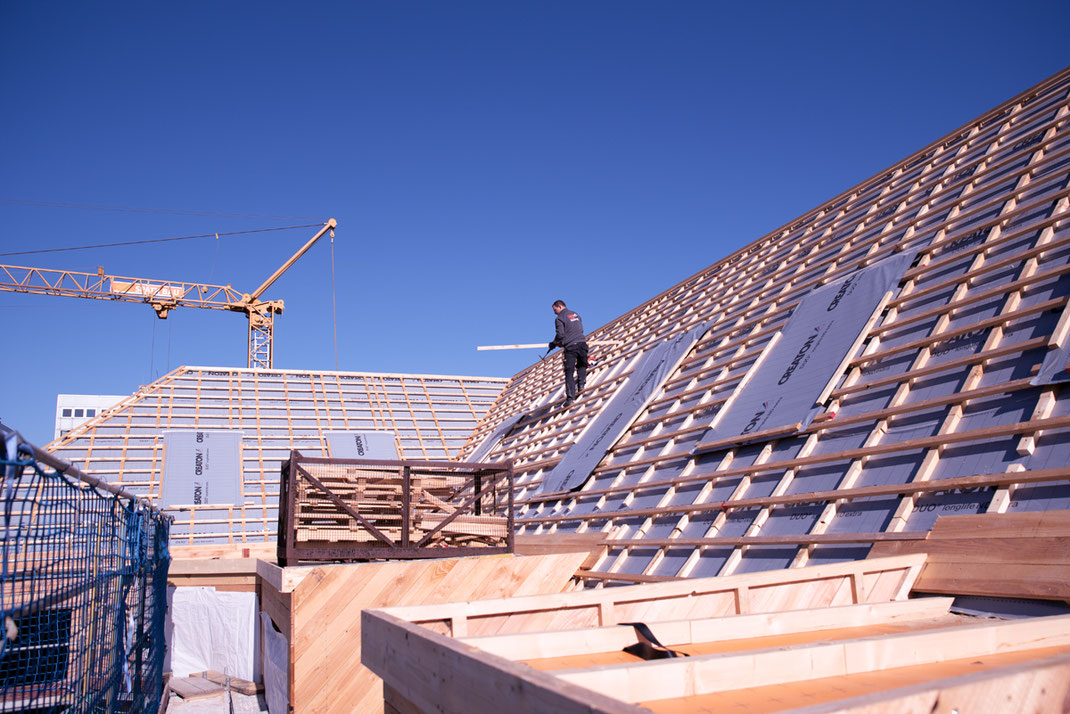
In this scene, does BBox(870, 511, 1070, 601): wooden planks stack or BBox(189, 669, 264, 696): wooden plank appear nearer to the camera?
BBox(870, 511, 1070, 601): wooden planks stack

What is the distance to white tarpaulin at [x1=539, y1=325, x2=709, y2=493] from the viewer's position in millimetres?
9016

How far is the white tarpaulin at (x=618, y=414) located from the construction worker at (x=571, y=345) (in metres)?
1.42

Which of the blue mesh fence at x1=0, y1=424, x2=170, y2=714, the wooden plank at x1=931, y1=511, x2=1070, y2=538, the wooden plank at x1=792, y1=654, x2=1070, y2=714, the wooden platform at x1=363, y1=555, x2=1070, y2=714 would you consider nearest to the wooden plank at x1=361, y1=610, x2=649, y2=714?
the wooden platform at x1=363, y1=555, x2=1070, y2=714

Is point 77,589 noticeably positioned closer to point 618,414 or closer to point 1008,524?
point 1008,524

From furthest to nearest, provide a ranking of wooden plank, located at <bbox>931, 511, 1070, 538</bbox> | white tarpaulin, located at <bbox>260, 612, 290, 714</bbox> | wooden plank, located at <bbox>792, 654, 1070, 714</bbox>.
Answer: white tarpaulin, located at <bbox>260, 612, 290, 714</bbox> → wooden plank, located at <bbox>931, 511, 1070, 538</bbox> → wooden plank, located at <bbox>792, 654, 1070, 714</bbox>

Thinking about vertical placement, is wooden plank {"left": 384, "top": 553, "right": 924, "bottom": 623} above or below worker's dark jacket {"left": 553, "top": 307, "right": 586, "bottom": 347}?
below

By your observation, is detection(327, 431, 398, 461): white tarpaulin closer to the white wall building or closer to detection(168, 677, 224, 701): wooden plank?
detection(168, 677, 224, 701): wooden plank

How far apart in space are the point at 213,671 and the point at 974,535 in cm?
1020

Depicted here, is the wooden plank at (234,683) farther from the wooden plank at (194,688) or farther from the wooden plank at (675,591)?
the wooden plank at (675,591)

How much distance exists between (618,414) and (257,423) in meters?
8.57

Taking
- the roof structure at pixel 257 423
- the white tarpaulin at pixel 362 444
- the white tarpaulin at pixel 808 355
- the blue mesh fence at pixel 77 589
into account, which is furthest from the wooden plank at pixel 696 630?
the white tarpaulin at pixel 362 444

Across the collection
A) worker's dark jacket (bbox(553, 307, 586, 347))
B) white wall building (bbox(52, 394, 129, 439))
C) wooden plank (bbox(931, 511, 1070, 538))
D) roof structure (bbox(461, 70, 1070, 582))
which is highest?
white wall building (bbox(52, 394, 129, 439))

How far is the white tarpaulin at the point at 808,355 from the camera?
6.43 meters

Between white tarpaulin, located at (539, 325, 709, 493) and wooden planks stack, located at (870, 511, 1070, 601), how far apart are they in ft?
16.2
